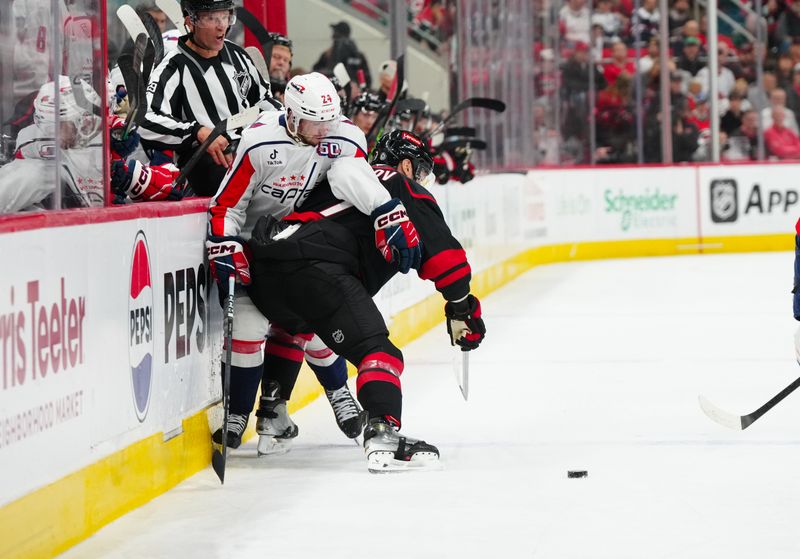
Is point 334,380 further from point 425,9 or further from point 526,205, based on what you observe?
point 526,205

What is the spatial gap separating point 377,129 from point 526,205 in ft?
20.0

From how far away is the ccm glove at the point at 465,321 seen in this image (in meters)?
4.98

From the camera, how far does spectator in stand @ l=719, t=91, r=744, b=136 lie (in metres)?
15.4

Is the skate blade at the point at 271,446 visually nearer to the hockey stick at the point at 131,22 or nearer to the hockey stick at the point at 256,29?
the hockey stick at the point at 131,22

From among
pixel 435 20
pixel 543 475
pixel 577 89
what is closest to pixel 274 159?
pixel 543 475

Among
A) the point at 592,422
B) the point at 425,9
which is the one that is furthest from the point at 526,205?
the point at 592,422

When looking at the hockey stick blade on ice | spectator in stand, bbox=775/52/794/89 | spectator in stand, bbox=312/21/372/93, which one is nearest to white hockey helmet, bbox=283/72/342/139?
the hockey stick blade on ice

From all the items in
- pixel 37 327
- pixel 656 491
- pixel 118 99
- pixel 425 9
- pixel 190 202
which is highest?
pixel 425 9

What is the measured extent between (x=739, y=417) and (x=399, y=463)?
51.4 inches

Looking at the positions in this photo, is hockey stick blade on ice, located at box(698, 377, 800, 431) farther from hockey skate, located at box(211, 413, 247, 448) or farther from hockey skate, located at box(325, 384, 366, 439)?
hockey skate, located at box(211, 413, 247, 448)

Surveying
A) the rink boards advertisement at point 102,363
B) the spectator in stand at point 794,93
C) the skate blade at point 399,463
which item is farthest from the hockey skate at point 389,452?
the spectator in stand at point 794,93

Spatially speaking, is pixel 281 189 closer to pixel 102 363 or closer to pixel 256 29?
pixel 102 363

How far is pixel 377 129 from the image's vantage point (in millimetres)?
7480

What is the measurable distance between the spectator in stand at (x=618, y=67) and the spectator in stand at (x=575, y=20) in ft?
1.09
